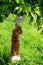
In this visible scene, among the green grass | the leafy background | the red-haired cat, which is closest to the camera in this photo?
the leafy background

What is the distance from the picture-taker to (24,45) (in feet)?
21.1

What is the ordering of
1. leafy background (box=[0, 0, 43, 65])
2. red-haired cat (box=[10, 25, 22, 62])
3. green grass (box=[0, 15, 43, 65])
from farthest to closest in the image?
green grass (box=[0, 15, 43, 65])
red-haired cat (box=[10, 25, 22, 62])
leafy background (box=[0, 0, 43, 65])

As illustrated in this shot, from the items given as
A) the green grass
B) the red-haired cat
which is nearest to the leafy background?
the green grass

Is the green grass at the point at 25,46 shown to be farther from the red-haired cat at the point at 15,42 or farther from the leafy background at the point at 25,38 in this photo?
the red-haired cat at the point at 15,42

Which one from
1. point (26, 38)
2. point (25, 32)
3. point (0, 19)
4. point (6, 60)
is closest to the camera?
point (0, 19)

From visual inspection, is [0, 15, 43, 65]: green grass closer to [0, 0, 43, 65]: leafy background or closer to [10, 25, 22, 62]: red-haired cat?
[0, 0, 43, 65]: leafy background

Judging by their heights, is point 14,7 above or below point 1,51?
above

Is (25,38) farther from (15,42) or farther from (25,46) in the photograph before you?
(15,42)

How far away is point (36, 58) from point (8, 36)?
3.87 feet

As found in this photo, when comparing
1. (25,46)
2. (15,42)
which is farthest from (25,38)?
(15,42)

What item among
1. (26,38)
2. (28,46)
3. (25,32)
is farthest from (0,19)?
(25,32)

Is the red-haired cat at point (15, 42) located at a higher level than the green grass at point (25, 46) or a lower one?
higher

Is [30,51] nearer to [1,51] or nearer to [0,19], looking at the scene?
[1,51]

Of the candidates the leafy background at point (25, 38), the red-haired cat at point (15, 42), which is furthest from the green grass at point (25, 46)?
the red-haired cat at point (15, 42)
